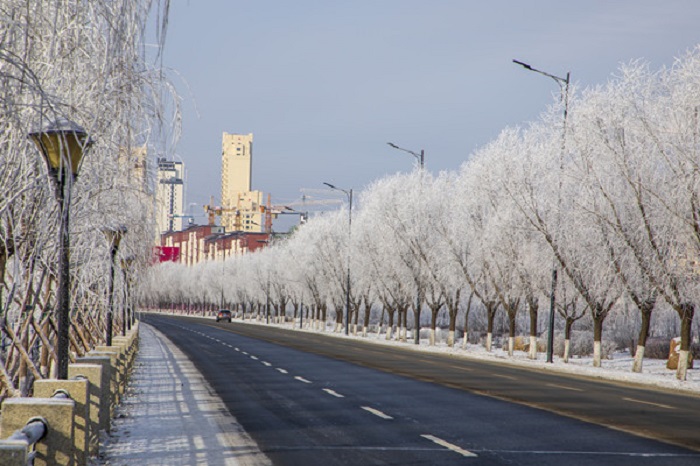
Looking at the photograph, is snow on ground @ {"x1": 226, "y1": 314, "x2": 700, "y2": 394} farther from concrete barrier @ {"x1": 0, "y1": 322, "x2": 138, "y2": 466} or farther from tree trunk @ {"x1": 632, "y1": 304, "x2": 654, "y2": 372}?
concrete barrier @ {"x1": 0, "y1": 322, "x2": 138, "y2": 466}

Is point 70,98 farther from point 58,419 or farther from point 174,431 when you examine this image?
point 174,431

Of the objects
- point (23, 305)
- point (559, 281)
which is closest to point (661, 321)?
point (559, 281)

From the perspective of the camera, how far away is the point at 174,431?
13.7 meters

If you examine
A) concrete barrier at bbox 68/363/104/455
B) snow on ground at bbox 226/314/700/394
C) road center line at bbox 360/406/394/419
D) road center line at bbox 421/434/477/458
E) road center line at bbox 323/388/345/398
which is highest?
concrete barrier at bbox 68/363/104/455

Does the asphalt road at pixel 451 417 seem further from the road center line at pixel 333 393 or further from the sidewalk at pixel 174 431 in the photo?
the sidewalk at pixel 174 431

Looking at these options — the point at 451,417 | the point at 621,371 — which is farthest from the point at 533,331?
the point at 451,417

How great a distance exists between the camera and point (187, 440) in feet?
42.2

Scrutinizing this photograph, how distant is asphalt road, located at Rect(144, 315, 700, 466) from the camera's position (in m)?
11.7

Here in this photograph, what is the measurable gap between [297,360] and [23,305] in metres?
21.9

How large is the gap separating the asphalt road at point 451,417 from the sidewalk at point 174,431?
41 cm

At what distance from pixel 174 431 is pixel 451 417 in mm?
5016

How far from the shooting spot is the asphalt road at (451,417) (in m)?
11.7

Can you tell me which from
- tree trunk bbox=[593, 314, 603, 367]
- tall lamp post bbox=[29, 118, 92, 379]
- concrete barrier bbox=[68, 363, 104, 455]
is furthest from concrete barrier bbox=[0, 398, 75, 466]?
tree trunk bbox=[593, 314, 603, 367]

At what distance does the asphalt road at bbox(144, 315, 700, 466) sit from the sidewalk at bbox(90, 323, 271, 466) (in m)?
0.41
